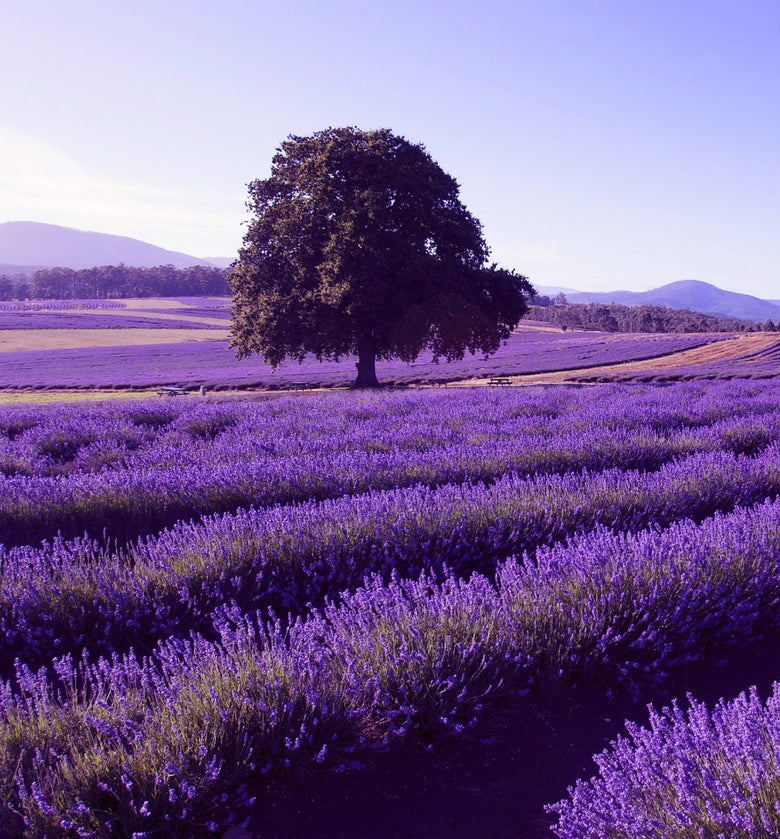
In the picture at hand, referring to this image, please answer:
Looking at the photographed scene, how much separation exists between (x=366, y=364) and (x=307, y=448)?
1434 centimetres

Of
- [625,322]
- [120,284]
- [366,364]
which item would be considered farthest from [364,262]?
[120,284]

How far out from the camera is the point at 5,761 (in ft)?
5.34

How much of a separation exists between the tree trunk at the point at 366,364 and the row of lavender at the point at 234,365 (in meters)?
4.49

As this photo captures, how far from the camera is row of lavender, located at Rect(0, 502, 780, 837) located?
59.2 inches

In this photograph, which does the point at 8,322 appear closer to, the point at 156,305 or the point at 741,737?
the point at 156,305

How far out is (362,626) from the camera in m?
2.23

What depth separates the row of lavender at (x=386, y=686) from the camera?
1.50 meters

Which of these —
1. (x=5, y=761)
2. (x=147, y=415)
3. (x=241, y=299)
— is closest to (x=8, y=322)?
(x=241, y=299)

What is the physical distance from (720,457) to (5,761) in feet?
16.3

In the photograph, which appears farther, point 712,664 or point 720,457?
point 720,457

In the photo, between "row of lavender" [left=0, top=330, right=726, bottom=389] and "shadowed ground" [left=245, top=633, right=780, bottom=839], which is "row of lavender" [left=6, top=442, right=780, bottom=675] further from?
"row of lavender" [left=0, top=330, right=726, bottom=389]

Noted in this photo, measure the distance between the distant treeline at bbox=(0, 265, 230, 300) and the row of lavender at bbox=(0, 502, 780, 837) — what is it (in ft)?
335

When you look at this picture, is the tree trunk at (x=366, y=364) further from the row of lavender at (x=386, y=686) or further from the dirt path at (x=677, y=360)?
the row of lavender at (x=386, y=686)

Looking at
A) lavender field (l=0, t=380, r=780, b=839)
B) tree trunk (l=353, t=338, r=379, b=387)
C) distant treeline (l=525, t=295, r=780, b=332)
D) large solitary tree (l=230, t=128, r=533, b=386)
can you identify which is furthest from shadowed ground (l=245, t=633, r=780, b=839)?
distant treeline (l=525, t=295, r=780, b=332)
